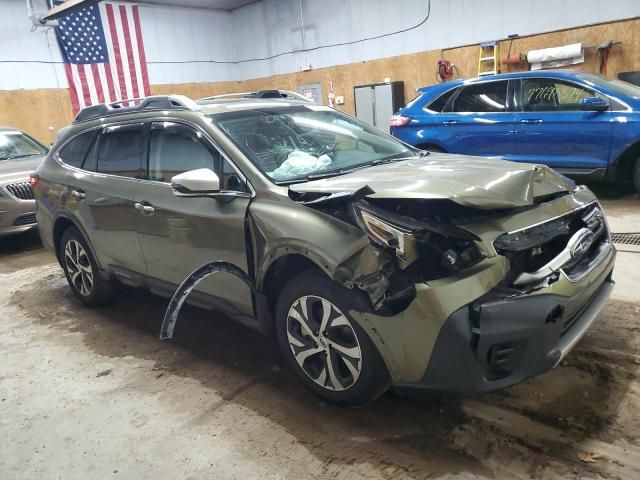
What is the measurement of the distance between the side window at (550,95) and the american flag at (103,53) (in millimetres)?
9790

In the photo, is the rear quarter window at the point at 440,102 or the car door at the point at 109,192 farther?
the rear quarter window at the point at 440,102

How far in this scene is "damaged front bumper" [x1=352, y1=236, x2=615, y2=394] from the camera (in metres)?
1.91

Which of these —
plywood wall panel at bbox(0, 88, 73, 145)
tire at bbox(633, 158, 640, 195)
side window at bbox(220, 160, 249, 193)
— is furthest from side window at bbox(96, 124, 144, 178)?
plywood wall panel at bbox(0, 88, 73, 145)

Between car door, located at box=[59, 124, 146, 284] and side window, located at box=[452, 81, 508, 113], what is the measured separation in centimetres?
468

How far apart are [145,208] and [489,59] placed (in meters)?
8.32

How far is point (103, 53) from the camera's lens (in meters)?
12.2

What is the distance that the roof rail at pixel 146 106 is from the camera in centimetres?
315

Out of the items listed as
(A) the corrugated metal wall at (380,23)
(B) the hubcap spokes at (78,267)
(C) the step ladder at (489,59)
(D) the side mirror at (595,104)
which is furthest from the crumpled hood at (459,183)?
(C) the step ladder at (489,59)

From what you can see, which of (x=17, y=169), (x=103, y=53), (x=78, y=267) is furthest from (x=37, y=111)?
(x=78, y=267)

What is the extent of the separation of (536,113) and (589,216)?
409cm

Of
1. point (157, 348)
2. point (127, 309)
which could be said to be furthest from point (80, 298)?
point (157, 348)

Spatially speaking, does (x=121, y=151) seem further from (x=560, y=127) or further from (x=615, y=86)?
(x=615, y=86)

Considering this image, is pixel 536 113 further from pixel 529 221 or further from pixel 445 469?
pixel 445 469

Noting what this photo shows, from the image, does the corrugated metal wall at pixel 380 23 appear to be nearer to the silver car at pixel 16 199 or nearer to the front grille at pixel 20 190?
the silver car at pixel 16 199
